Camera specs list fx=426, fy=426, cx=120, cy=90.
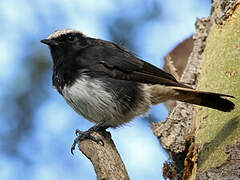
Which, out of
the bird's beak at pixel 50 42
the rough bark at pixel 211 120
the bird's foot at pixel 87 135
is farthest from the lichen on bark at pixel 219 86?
the bird's beak at pixel 50 42

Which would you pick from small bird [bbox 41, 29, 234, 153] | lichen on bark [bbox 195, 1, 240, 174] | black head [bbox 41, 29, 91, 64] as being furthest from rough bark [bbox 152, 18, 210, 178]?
black head [bbox 41, 29, 91, 64]

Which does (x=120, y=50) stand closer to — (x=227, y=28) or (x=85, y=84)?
(x=85, y=84)

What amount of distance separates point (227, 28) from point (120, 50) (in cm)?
109

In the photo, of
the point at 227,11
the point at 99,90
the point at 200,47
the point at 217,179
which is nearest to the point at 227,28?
the point at 227,11

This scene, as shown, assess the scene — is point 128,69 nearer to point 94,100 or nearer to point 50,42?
point 94,100

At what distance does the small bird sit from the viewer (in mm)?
3980

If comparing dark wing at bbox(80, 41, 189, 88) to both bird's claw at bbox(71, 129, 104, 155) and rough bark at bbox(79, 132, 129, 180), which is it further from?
rough bark at bbox(79, 132, 129, 180)

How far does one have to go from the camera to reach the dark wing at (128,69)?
4.08 metres

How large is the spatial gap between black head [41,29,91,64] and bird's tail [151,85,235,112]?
3.07 feet

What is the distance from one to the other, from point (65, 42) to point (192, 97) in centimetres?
150

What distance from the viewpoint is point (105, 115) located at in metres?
4.12

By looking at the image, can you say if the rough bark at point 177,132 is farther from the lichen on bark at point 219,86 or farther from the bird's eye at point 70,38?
the bird's eye at point 70,38

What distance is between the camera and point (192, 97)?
390 cm

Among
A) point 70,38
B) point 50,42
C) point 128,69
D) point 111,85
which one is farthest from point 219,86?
point 50,42
